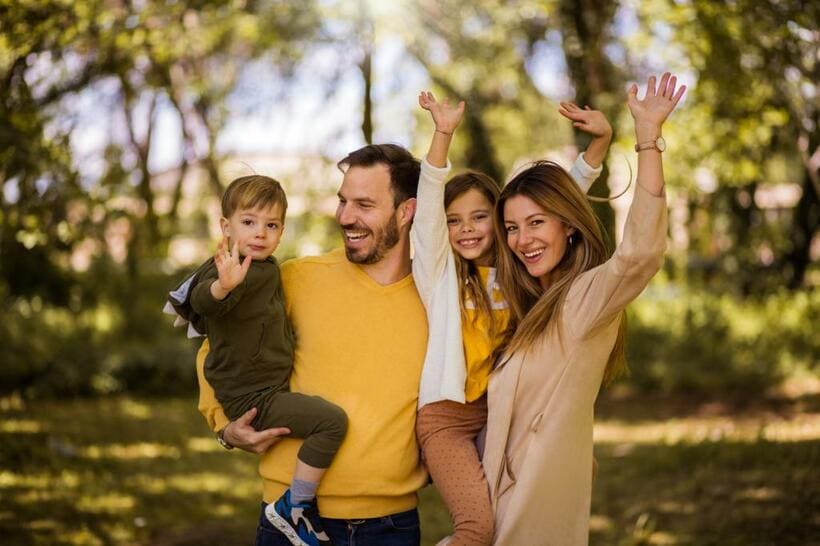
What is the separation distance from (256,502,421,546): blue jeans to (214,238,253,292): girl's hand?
88 centimetres

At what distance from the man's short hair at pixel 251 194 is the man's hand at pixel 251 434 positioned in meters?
0.72

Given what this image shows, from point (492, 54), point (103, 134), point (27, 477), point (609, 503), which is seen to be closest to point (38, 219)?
point (27, 477)

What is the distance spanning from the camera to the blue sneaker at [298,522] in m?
3.34

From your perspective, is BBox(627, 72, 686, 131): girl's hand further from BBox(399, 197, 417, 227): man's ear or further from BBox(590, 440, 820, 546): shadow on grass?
BBox(590, 440, 820, 546): shadow on grass

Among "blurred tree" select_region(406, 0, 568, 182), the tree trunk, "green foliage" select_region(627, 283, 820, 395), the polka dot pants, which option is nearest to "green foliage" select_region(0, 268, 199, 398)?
"blurred tree" select_region(406, 0, 568, 182)

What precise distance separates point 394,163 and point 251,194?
543mm

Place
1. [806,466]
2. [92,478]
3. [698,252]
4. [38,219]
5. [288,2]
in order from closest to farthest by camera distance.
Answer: [38,219] → [806,466] → [92,478] → [288,2] → [698,252]

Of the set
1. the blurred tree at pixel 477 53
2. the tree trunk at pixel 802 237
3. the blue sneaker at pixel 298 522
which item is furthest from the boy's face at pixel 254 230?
the tree trunk at pixel 802 237

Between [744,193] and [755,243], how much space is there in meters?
0.78

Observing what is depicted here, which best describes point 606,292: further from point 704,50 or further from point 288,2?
point 288,2

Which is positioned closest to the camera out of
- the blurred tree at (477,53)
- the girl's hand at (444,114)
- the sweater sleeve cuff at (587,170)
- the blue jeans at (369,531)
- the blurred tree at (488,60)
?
the girl's hand at (444,114)

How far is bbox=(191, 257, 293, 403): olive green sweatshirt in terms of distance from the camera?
11.0 ft

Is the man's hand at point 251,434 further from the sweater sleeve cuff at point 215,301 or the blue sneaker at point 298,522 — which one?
the sweater sleeve cuff at point 215,301

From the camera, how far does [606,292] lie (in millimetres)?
3027
